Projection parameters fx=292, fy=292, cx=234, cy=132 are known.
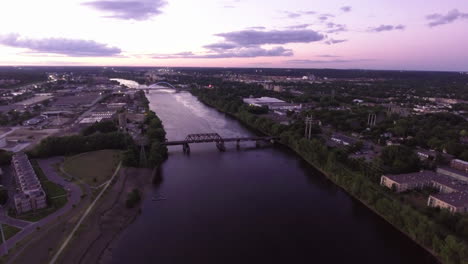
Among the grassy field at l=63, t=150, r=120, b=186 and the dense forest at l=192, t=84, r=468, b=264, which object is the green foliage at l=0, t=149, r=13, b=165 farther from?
the dense forest at l=192, t=84, r=468, b=264

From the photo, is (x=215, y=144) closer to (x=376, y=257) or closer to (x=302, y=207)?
(x=302, y=207)

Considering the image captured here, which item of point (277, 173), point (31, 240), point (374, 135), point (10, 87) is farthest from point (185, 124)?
point (10, 87)

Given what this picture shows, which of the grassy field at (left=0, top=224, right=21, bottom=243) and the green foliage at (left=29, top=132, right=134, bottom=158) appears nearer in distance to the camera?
the grassy field at (left=0, top=224, right=21, bottom=243)

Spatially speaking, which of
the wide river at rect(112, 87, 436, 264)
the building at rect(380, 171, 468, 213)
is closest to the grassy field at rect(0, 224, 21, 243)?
the wide river at rect(112, 87, 436, 264)

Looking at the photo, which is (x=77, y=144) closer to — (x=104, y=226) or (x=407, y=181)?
(x=104, y=226)

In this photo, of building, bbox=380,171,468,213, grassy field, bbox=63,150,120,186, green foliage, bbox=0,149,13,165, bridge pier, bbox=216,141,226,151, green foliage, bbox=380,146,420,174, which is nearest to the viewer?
building, bbox=380,171,468,213

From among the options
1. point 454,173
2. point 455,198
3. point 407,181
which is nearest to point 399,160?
point 407,181
